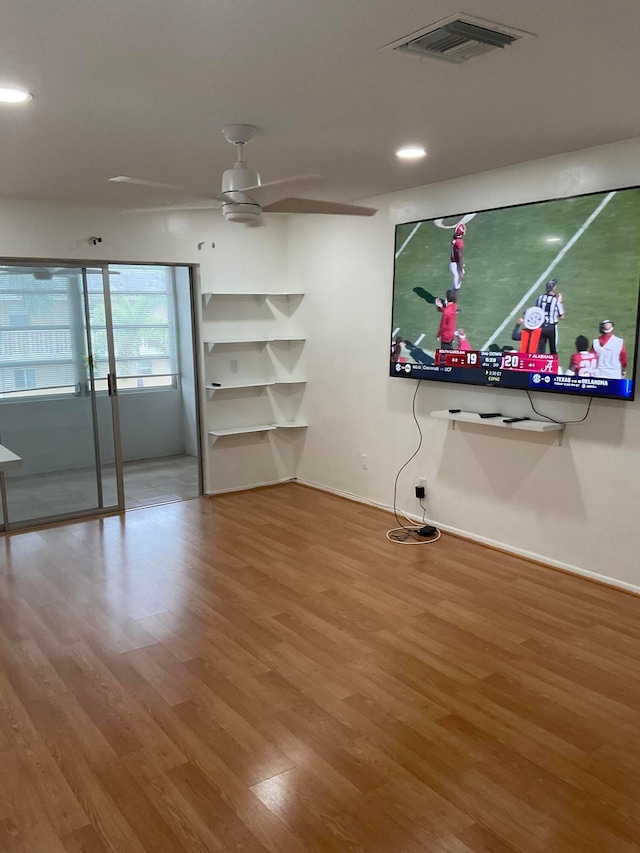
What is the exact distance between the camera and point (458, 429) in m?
4.96

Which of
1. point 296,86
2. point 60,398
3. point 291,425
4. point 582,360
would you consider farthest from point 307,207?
point 291,425

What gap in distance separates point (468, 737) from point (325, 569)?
190 cm

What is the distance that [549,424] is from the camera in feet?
13.7

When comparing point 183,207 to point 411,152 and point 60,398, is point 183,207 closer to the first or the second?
point 411,152

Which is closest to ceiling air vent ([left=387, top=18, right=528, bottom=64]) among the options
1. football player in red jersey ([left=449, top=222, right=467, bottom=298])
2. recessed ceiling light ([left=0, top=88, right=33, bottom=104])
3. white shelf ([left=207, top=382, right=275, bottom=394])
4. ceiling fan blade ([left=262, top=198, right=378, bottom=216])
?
ceiling fan blade ([left=262, top=198, right=378, bottom=216])

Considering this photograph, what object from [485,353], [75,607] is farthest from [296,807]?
[485,353]

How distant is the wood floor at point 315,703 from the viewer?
7.34ft

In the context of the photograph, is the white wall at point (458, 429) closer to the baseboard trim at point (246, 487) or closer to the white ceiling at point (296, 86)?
the baseboard trim at point (246, 487)

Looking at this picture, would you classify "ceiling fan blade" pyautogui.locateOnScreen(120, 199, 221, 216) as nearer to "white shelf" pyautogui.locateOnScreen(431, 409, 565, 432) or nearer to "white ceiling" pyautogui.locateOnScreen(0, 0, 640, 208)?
"white ceiling" pyautogui.locateOnScreen(0, 0, 640, 208)

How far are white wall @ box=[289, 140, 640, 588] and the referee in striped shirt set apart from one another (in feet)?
1.15

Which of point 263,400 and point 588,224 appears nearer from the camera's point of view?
point 588,224

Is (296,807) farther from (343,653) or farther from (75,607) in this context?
(75,607)

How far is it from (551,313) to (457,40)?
2.17m

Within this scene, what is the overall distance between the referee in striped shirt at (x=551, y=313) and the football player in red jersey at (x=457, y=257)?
68cm
